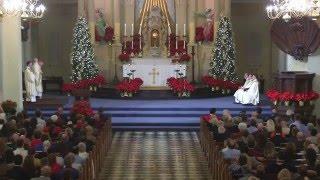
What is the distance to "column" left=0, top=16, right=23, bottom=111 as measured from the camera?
775 inches

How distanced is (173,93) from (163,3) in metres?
4.64

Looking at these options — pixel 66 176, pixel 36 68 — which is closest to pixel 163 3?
pixel 36 68

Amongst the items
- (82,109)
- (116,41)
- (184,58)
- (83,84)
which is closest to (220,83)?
(184,58)

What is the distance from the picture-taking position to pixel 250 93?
22406 mm

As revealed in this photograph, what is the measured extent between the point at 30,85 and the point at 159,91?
17.8 ft

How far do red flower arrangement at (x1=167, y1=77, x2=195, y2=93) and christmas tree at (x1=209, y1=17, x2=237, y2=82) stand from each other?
5.40 feet

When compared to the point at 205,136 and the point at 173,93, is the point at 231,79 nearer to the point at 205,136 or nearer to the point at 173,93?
the point at 173,93

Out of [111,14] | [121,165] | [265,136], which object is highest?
[111,14]

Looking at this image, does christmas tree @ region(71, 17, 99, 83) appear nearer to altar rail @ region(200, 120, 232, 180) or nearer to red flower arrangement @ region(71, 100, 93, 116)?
red flower arrangement @ region(71, 100, 93, 116)

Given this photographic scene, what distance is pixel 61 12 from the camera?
29.0 m

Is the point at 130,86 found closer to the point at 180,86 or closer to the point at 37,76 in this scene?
the point at 180,86

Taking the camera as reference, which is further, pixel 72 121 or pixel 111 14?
pixel 111 14

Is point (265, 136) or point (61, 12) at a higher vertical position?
point (61, 12)

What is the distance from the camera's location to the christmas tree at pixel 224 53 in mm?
24766
